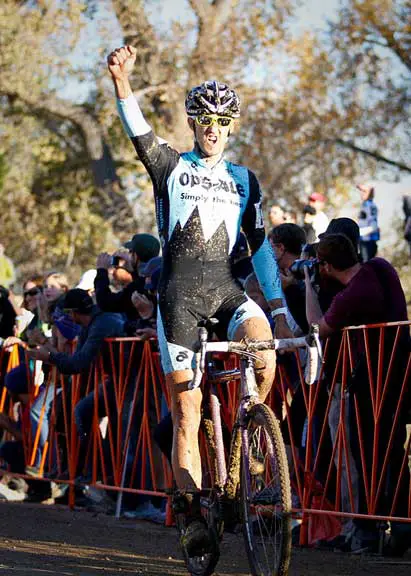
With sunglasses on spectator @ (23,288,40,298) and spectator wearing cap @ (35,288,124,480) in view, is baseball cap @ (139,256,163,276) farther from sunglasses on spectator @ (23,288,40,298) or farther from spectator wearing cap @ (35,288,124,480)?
sunglasses on spectator @ (23,288,40,298)

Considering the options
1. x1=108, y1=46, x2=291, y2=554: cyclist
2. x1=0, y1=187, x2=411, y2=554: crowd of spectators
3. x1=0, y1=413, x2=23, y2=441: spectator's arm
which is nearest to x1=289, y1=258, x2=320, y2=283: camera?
x1=0, y1=187, x2=411, y2=554: crowd of spectators

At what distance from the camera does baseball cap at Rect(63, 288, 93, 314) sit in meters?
10.6

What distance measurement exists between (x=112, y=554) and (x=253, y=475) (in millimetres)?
1811

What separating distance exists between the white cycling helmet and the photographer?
1.62 m

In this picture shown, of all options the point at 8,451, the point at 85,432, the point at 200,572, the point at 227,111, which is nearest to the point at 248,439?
the point at 200,572

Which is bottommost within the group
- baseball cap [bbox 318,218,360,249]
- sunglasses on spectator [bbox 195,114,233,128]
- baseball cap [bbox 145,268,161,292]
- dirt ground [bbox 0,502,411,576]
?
dirt ground [bbox 0,502,411,576]

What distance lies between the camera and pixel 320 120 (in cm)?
3133

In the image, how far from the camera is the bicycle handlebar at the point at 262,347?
18.4 feet

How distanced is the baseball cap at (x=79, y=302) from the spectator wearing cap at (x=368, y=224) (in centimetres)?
493

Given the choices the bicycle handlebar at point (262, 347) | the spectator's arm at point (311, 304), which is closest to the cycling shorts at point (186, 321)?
→ the bicycle handlebar at point (262, 347)

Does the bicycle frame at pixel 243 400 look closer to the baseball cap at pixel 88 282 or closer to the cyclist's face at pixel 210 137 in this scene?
the cyclist's face at pixel 210 137

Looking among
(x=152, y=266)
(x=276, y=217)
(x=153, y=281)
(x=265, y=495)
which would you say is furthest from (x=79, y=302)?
(x=265, y=495)

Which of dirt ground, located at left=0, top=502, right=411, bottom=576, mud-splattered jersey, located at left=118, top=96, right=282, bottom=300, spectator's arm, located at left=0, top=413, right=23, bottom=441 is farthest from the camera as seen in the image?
spectator's arm, located at left=0, top=413, right=23, bottom=441

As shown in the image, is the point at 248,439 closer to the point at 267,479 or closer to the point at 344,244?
the point at 267,479
